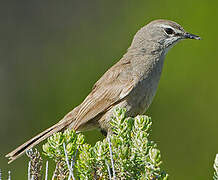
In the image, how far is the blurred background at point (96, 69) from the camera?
23.0 ft

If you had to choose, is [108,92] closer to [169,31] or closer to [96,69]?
[169,31]

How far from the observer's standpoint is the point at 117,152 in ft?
9.70

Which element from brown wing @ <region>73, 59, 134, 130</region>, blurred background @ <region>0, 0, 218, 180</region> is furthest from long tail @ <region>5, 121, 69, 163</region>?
blurred background @ <region>0, 0, 218, 180</region>

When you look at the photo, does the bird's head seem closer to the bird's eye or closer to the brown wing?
the bird's eye

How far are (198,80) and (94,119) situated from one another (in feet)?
8.08

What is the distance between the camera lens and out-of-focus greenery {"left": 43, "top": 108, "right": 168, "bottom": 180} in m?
2.86

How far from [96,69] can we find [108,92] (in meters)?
2.97

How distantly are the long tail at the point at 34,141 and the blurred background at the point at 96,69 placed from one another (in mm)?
1970

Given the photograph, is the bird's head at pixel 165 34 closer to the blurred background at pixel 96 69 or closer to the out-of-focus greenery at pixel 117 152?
the blurred background at pixel 96 69

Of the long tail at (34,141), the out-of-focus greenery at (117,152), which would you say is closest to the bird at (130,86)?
the long tail at (34,141)

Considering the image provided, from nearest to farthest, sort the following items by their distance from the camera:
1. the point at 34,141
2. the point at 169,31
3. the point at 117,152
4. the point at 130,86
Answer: the point at 117,152 < the point at 34,141 < the point at 130,86 < the point at 169,31

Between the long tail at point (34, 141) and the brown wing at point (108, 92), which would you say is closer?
the long tail at point (34, 141)

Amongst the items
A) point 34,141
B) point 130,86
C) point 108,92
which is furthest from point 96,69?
point 34,141

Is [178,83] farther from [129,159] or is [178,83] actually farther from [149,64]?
[129,159]
